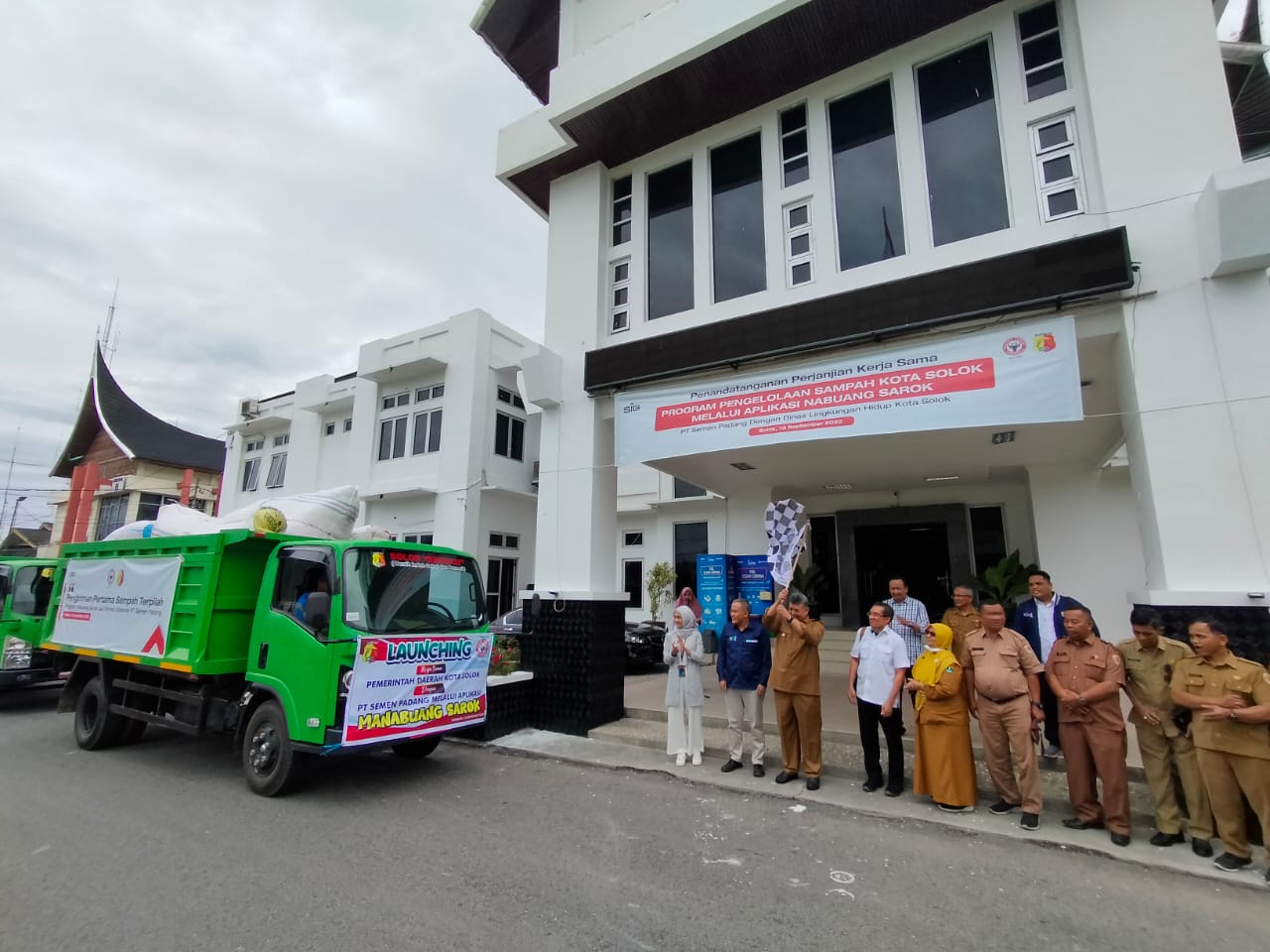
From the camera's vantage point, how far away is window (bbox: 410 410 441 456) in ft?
57.2

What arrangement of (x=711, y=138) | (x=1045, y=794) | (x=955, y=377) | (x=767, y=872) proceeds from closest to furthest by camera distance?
(x=767, y=872), (x=1045, y=794), (x=955, y=377), (x=711, y=138)

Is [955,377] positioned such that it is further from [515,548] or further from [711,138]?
[515,548]

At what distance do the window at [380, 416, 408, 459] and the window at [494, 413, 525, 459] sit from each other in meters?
2.96

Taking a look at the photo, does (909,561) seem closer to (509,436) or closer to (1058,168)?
(1058,168)

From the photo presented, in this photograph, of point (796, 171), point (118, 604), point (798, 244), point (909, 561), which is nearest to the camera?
point (118, 604)

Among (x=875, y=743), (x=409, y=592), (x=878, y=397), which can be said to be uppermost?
(x=878, y=397)

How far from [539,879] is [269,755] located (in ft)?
10.2

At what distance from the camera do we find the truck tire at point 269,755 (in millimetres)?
5172

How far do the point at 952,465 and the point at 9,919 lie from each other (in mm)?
11880

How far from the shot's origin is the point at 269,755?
212 inches

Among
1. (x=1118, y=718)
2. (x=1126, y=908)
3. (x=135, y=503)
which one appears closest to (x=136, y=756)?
(x=1126, y=908)

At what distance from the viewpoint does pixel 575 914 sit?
3.36 metres

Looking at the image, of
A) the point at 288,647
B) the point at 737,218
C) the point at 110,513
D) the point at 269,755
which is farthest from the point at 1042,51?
the point at 110,513

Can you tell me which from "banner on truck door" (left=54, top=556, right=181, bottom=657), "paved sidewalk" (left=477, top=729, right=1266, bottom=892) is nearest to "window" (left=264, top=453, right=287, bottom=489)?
"banner on truck door" (left=54, top=556, right=181, bottom=657)
